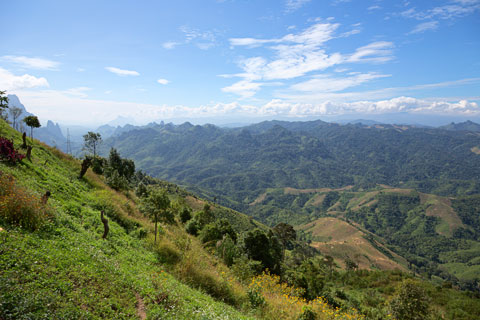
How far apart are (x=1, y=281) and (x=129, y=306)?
3.22m

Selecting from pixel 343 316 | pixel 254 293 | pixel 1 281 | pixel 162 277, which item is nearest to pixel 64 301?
pixel 1 281

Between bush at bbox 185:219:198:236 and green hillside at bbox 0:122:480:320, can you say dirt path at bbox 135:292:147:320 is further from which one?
bush at bbox 185:219:198:236

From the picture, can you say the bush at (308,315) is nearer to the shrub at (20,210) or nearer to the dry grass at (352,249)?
the shrub at (20,210)

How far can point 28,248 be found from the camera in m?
6.71

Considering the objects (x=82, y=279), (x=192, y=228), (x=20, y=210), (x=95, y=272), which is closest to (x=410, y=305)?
(x=192, y=228)

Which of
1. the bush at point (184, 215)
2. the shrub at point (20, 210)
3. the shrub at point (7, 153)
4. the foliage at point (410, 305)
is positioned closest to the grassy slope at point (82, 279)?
the shrub at point (20, 210)

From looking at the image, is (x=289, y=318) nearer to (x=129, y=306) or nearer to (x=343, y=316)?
(x=343, y=316)

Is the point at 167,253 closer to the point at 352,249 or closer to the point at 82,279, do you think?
the point at 82,279

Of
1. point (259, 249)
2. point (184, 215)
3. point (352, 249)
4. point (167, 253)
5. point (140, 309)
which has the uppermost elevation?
point (140, 309)

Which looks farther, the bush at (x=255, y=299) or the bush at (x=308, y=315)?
the bush at (x=255, y=299)

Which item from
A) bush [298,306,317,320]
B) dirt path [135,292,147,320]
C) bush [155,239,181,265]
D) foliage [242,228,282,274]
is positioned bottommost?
foliage [242,228,282,274]

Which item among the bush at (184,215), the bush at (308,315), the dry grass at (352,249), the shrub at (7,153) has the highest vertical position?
the shrub at (7,153)

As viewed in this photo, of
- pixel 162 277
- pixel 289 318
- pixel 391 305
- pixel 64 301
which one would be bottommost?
pixel 391 305

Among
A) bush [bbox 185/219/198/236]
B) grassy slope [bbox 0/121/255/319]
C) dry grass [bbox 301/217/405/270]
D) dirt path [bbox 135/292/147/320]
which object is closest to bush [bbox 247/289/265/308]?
grassy slope [bbox 0/121/255/319]
